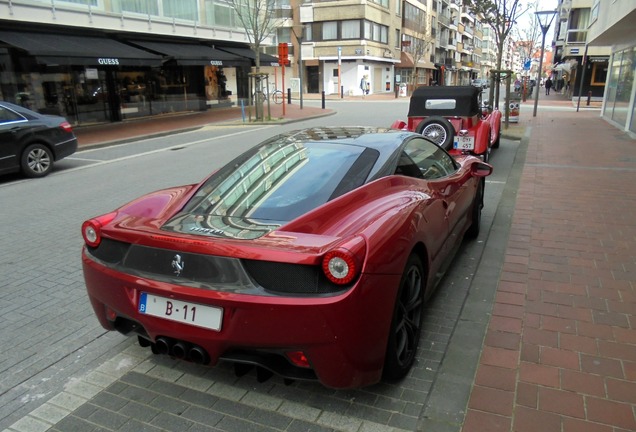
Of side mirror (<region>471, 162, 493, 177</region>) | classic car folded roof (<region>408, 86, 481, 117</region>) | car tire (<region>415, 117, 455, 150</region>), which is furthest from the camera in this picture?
classic car folded roof (<region>408, 86, 481, 117</region>)

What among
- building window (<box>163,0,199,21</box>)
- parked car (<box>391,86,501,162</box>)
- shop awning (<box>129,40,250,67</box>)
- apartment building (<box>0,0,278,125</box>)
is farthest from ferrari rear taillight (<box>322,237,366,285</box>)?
building window (<box>163,0,199,21</box>)

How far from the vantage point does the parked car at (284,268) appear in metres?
2.34

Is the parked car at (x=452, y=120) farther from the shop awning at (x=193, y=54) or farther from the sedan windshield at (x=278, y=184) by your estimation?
the shop awning at (x=193, y=54)

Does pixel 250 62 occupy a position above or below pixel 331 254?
above

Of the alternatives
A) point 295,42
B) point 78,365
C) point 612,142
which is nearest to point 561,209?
point 78,365

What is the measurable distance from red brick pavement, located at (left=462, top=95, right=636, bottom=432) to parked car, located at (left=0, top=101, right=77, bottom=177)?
9.07 meters

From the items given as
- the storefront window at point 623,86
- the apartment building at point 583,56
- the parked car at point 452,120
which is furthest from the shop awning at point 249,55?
the apartment building at point 583,56

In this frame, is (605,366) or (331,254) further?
(605,366)

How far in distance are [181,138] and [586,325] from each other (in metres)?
15.2

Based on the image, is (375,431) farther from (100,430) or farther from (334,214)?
(100,430)

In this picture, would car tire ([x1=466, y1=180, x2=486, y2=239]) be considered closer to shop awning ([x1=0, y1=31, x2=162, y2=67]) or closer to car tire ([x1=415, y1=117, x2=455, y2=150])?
car tire ([x1=415, y1=117, x2=455, y2=150])

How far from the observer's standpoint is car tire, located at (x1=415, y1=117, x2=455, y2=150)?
355 inches

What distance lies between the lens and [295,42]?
52.6m

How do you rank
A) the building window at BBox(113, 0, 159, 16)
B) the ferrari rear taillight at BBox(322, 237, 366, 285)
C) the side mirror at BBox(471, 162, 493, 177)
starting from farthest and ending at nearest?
1. the building window at BBox(113, 0, 159, 16)
2. the side mirror at BBox(471, 162, 493, 177)
3. the ferrari rear taillight at BBox(322, 237, 366, 285)
